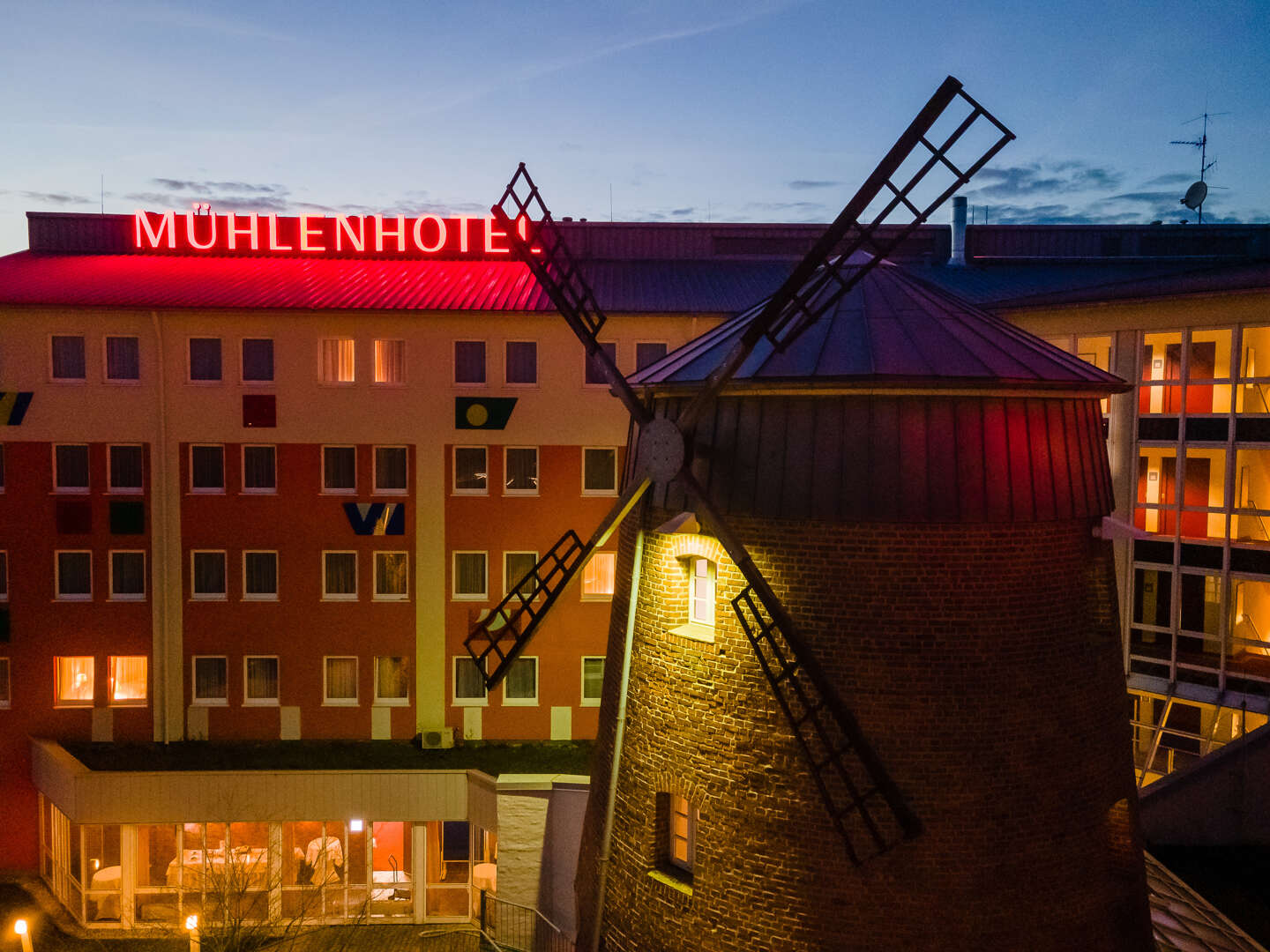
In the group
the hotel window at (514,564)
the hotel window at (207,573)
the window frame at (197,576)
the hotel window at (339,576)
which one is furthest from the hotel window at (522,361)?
the hotel window at (207,573)

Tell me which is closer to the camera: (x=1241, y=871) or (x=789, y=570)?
(x=789, y=570)

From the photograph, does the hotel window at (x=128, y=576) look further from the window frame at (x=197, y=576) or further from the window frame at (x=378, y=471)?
the window frame at (x=378, y=471)

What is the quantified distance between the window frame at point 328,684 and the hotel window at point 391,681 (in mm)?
603

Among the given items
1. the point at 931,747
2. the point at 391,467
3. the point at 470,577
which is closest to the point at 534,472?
the point at 470,577

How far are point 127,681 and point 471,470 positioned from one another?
13.5m

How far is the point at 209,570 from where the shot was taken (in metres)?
29.4

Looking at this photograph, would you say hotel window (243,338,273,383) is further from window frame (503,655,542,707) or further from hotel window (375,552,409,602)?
window frame (503,655,542,707)

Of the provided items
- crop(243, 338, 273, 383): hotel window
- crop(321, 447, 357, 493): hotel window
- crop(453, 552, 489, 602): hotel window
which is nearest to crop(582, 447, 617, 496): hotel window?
crop(453, 552, 489, 602): hotel window

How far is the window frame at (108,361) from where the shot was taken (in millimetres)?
28969

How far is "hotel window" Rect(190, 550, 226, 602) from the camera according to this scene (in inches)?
1155

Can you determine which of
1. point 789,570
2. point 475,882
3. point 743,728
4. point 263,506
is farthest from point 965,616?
point 263,506

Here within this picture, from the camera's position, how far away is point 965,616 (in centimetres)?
1098

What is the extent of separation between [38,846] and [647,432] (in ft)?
94.5

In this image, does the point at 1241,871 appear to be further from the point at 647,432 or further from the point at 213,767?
the point at 213,767
